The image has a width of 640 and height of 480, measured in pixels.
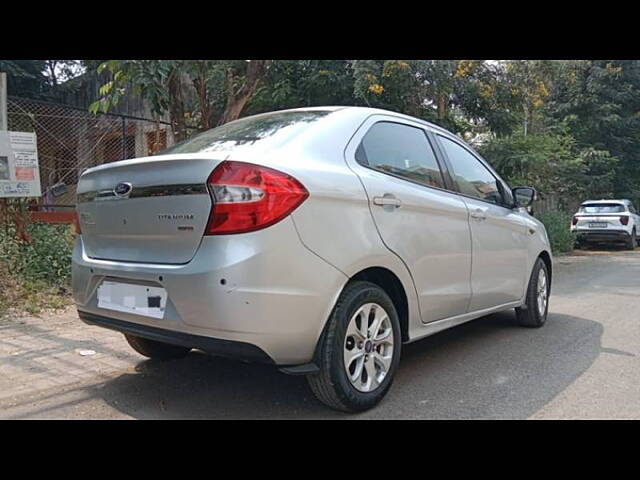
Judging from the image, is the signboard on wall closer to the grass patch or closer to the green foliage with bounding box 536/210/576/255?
the grass patch

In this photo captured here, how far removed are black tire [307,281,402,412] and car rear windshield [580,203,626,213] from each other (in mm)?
14991

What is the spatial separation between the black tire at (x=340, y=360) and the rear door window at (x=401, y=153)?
2.58 ft

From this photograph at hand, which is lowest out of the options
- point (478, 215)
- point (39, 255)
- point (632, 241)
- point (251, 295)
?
point (632, 241)

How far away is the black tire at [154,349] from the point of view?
3.74 m

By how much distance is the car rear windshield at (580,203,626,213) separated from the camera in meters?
15.6

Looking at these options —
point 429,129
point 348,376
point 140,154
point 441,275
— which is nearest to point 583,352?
point 441,275

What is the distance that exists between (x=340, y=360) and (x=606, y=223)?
15.1 meters

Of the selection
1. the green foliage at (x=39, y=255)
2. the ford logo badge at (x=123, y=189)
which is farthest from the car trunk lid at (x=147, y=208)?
the green foliage at (x=39, y=255)

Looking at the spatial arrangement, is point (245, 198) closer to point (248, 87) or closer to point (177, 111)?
point (248, 87)

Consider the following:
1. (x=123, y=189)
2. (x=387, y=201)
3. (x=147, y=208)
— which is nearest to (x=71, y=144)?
(x=123, y=189)

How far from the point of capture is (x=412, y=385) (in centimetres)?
352

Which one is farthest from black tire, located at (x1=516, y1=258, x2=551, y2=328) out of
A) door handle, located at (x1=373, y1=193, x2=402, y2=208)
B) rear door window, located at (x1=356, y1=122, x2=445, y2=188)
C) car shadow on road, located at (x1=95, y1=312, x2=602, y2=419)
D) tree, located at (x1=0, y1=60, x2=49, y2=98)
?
tree, located at (x1=0, y1=60, x2=49, y2=98)

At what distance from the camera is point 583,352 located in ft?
14.3

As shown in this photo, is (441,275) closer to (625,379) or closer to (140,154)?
(625,379)
